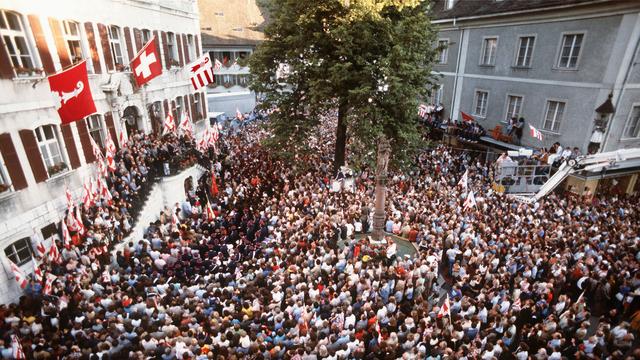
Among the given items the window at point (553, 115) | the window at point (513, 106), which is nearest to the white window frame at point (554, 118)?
the window at point (553, 115)

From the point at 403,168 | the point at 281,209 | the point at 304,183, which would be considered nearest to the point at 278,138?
the point at 304,183

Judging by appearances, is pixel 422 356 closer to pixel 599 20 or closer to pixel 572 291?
pixel 572 291

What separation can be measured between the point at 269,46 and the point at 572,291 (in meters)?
16.1

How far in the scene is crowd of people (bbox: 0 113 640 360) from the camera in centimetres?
895

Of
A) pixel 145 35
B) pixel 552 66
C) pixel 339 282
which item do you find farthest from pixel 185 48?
pixel 552 66

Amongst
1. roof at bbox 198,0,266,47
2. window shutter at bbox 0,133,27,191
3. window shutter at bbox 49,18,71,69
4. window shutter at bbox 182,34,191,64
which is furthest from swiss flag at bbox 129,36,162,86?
Result: roof at bbox 198,0,266,47

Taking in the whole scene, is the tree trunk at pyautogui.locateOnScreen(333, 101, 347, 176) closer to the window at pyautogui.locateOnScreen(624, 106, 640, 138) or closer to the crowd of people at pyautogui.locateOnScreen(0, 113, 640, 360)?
the crowd of people at pyautogui.locateOnScreen(0, 113, 640, 360)

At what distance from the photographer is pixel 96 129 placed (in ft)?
51.3

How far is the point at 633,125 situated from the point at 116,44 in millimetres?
27162

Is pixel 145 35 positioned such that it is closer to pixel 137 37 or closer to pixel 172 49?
pixel 137 37

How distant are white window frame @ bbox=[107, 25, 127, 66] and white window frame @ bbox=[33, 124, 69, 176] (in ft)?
16.9

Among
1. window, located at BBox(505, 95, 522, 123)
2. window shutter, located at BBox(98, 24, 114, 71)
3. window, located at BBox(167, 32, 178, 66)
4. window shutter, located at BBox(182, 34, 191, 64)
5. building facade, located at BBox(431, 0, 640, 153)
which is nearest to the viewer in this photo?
window shutter, located at BBox(98, 24, 114, 71)

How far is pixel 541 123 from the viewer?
68.3 feet

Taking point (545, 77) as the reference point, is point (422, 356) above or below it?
below
